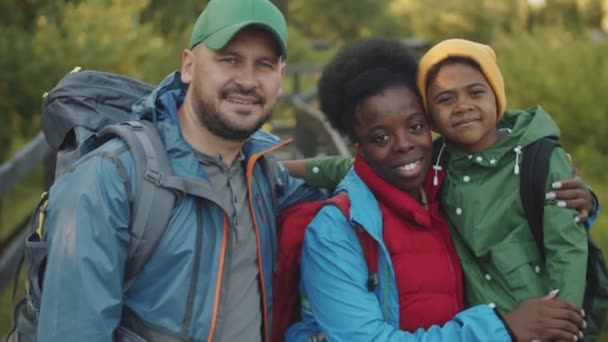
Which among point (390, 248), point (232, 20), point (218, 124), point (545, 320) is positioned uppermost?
point (232, 20)

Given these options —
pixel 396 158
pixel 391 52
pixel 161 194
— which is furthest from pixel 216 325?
pixel 391 52

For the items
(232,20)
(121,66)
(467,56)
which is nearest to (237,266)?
(232,20)

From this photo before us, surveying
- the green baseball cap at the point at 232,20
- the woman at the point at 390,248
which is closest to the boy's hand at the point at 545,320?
the woman at the point at 390,248

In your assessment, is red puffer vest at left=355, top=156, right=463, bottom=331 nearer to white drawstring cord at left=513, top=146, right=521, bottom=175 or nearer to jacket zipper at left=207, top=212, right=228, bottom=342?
white drawstring cord at left=513, top=146, right=521, bottom=175

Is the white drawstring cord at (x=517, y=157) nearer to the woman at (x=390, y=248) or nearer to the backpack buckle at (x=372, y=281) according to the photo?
the woman at (x=390, y=248)

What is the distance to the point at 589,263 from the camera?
9.34 feet

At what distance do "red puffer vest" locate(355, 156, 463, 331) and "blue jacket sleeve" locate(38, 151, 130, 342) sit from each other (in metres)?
0.91

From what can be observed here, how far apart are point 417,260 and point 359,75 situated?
740 millimetres

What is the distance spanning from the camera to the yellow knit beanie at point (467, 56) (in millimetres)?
2904

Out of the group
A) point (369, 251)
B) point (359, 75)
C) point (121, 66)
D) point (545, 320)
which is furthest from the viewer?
point (121, 66)

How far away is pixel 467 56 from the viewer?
114 inches

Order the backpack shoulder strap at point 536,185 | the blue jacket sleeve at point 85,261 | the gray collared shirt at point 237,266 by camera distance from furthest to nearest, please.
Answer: the backpack shoulder strap at point 536,185, the gray collared shirt at point 237,266, the blue jacket sleeve at point 85,261

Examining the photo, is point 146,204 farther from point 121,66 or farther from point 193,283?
point 121,66

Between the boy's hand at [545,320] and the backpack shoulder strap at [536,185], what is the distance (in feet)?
0.80
